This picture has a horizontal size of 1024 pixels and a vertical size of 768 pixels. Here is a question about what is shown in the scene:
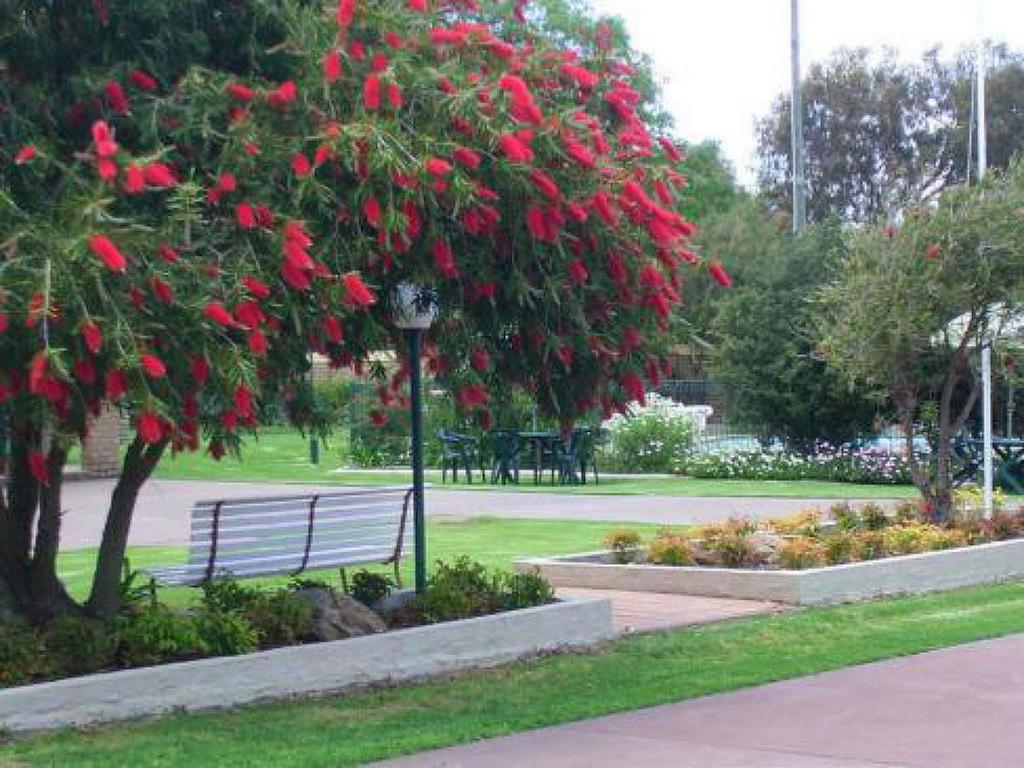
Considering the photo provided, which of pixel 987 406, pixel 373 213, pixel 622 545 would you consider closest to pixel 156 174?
pixel 373 213

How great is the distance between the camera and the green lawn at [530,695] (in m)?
8.03

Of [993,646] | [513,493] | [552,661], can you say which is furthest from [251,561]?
[513,493]

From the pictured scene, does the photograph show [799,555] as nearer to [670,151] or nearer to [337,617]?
[337,617]

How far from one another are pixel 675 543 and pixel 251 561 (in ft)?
14.1

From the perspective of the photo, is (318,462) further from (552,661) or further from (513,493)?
(552,661)

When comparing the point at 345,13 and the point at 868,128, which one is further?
the point at 868,128

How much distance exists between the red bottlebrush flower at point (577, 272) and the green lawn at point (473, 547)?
5.11m

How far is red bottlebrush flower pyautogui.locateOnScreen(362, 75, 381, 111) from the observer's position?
333 inches

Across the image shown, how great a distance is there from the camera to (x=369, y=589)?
463 inches

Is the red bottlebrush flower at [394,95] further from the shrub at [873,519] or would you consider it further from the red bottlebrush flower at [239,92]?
the shrub at [873,519]

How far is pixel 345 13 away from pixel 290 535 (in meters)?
4.59

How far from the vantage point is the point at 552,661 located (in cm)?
1088

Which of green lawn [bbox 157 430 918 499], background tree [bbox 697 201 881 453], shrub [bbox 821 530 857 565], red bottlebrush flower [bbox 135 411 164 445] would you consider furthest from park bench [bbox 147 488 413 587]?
background tree [bbox 697 201 881 453]

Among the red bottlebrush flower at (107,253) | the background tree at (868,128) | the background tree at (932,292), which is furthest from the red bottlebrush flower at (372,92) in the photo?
the background tree at (868,128)
